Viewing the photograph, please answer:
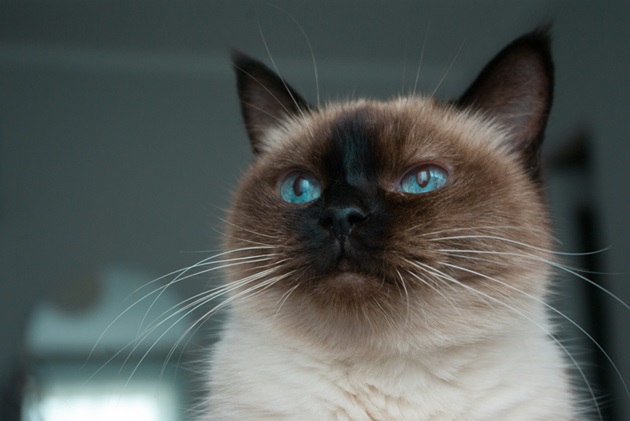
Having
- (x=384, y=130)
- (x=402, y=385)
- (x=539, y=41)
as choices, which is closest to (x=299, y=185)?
(x=384, y=130)

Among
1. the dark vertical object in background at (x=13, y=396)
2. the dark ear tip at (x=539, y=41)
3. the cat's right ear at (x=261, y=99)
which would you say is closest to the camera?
the dark ear tip at (x=539, y=41)

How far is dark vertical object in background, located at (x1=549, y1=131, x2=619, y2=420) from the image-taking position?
257cm

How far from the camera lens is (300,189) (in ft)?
4.56

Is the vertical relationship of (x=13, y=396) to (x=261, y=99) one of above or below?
below

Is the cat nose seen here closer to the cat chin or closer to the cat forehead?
the cat chin

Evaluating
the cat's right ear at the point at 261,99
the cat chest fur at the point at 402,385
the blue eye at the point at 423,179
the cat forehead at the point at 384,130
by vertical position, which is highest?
the cat's right ear at the point at 261,99

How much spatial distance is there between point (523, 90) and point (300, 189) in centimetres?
52

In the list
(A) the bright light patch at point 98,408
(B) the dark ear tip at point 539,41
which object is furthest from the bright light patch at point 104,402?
(B) the dark ear tip at point 539,41

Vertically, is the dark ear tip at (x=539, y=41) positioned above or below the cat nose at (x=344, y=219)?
above

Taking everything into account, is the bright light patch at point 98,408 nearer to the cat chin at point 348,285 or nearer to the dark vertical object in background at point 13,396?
the dark vertical object in background at point 13,396

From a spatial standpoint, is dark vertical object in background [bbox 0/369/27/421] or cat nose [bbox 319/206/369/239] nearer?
cat nose [bbox 319/206/369/239]

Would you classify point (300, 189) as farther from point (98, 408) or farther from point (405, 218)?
point (98, 408)

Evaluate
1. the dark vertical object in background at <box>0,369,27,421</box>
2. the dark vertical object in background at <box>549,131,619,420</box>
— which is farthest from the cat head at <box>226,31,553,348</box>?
the dark vertical object in background at <box>0,369,27,421</box>

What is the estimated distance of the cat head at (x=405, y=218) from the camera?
3.85 ft
